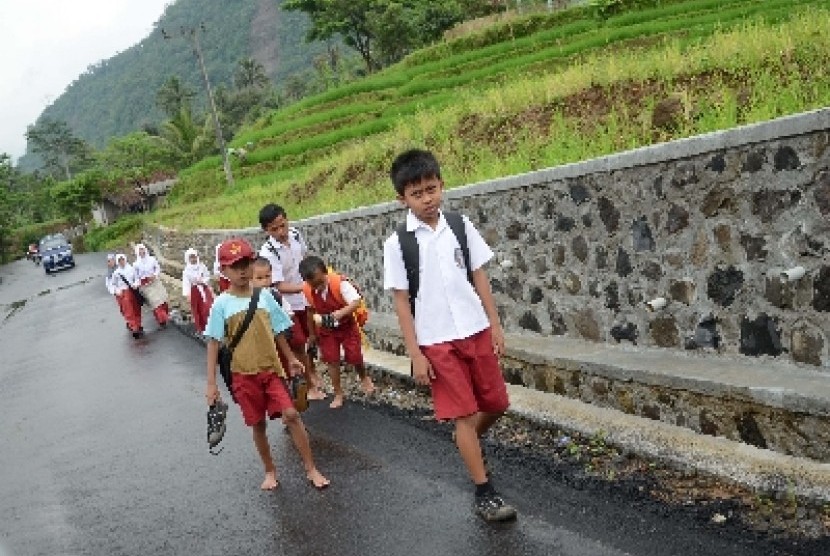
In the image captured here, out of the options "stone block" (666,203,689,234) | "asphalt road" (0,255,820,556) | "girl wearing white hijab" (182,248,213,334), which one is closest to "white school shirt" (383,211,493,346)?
"asphalt road" (0,255,820,556)

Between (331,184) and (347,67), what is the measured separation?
6117 centimetres

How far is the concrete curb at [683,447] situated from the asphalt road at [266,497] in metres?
0.39

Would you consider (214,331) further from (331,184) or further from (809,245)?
(331,184)

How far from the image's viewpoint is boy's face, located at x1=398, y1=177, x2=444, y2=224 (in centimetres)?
436

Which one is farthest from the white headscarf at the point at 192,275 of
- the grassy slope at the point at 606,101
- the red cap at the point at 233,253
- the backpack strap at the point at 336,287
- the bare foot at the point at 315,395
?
the red cap at the point at 233,253

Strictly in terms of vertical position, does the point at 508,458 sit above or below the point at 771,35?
below

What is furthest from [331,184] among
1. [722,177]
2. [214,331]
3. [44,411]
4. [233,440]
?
[722,177]

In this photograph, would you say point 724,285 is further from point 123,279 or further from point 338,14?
point 338,14

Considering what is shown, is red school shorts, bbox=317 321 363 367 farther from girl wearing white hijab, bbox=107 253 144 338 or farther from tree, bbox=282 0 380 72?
tree, bbox=282 0 380 72

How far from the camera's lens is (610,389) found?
5383mm

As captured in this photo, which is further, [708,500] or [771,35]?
[771,35]

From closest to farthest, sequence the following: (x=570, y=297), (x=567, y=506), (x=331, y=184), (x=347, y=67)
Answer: (x=567, y=506), (x=570, y=297), (x=331, y=184), (x=347, y=67)

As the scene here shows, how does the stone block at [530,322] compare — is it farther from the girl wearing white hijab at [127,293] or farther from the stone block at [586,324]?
the girl wearing white hijab at [127,293]

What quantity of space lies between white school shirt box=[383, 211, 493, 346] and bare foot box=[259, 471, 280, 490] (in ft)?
6.49
